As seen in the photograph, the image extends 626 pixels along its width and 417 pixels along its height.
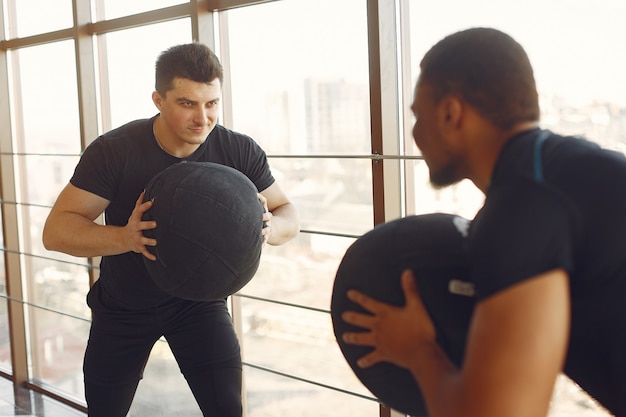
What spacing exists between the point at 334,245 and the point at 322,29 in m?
0.93

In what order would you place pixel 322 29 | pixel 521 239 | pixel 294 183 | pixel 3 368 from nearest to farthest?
pixel 521 239
pixel 322 29
pixel 294 183
pixel 3 368

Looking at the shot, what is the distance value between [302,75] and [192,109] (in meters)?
0.90

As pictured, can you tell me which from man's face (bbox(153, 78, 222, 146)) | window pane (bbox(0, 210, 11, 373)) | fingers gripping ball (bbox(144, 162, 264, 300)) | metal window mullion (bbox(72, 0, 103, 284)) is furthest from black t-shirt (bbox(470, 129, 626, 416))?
window pane (bbox(0, 210, 11, 373))

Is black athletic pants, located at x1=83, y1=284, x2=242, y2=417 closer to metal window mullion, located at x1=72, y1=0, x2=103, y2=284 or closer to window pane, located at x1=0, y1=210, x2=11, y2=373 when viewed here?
metal window mullion, located at x1=72, y1=0, x2=103, y2=284

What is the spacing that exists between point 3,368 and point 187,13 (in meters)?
3.10

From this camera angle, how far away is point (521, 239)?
1122 millimetres

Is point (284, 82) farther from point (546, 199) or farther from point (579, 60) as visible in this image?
point (546, 199)

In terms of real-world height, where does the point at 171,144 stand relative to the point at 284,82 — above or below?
below

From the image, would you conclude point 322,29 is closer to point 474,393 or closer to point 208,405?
point 208,405

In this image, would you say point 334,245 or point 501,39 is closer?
point 501,39

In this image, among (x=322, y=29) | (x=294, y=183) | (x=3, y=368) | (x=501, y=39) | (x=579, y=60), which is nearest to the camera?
(x=501, y=39)

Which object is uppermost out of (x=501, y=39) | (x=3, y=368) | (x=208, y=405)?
(x=501, y=39)

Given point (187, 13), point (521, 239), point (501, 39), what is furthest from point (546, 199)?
point (187, 13)

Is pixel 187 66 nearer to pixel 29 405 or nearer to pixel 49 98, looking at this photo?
pixel 49 98
